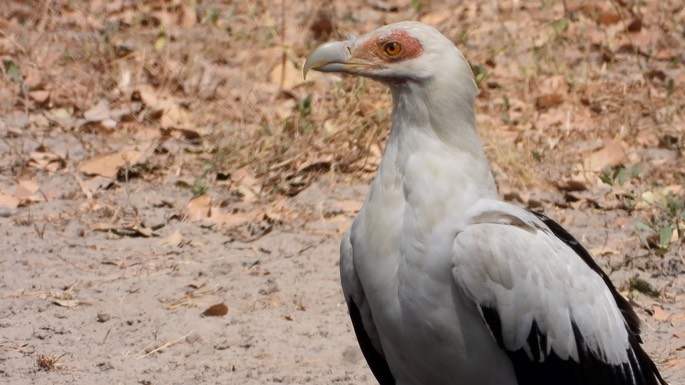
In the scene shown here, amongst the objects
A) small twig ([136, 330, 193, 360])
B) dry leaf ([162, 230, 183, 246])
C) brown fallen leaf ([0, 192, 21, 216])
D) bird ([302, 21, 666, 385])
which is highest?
bird ([302, 21, 666, 385])

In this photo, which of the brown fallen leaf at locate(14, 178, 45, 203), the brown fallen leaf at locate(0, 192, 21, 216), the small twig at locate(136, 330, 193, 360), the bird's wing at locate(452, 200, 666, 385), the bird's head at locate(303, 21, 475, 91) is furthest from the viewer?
the brown fallen leaf at locate(14, 178, 45, 203)

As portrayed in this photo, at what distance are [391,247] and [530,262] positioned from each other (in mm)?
A: 444

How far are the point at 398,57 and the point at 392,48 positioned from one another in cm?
6

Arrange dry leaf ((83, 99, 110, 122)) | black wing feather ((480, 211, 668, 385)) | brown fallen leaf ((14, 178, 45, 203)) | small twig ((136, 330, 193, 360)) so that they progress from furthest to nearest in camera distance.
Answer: dry leaf ((83, 99, 110, 122)) → brown fallen leaf ((14, 178, 45, 203)) → small twig ((136, 330, 193, 360)) → black wing feather ((480, 211, 668, 385))

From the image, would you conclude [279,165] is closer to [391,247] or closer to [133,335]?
[133,335]

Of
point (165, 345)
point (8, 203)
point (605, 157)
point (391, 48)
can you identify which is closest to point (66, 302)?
point (165, 345)

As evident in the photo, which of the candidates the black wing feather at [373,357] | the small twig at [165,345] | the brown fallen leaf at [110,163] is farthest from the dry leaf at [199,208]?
the black wing feather at [373,357]

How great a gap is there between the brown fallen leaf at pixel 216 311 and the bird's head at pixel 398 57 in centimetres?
180

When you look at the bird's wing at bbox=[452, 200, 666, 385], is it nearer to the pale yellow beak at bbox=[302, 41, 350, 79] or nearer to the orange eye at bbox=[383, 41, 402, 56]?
the orange eye at bbox=[383, 41, 402, 56]

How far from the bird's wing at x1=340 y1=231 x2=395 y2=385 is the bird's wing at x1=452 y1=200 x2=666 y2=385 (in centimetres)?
49

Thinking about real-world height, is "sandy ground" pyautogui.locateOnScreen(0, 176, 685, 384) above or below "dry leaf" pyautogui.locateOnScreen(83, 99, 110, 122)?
below

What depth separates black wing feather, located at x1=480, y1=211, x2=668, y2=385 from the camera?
13.2ft

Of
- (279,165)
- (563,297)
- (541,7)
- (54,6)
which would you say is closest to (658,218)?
(279,165)

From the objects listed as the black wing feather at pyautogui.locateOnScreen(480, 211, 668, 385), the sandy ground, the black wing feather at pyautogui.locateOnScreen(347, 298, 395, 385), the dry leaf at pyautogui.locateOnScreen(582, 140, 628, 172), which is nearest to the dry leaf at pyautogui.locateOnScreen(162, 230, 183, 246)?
the sandy ground
